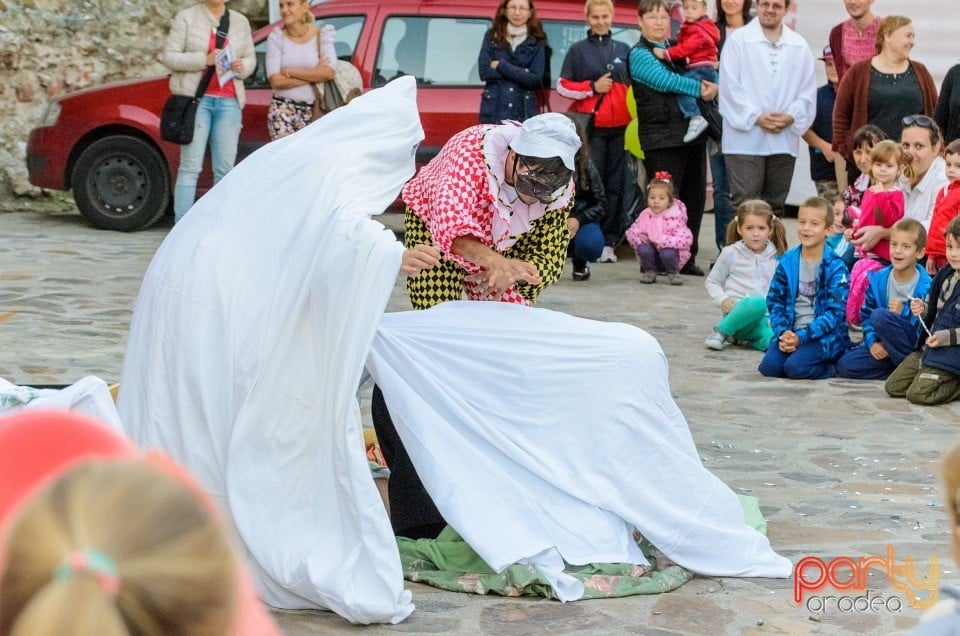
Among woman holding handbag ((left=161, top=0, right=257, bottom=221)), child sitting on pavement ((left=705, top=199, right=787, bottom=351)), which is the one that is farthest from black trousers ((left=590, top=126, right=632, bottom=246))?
woman holding handbag ((left=161, top=0, right=257, bottom=221))

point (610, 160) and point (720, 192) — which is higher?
point (610, 160)

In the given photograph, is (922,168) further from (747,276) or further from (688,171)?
(688,171)

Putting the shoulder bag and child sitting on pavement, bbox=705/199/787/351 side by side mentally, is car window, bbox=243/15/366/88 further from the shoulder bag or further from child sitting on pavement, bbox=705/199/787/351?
child sitting on pavement, bbox=705/199/787/351

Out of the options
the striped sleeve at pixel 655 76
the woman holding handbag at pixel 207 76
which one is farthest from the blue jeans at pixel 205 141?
the striped sleeve at pixel 655 76

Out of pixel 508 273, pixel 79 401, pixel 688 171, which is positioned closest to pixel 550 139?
pixel 508 273

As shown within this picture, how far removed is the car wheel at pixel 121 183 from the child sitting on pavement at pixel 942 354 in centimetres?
702

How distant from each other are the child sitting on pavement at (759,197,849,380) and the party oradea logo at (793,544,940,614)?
10.1 ft

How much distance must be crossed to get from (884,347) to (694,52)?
155 inches

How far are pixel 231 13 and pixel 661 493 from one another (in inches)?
304

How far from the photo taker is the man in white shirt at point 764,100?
1080 cm

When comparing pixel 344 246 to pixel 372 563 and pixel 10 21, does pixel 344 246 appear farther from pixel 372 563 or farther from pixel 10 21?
pixel 10 21

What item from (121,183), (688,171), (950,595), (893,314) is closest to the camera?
(950,595)

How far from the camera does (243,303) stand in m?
4.44

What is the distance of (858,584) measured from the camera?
476 cm
